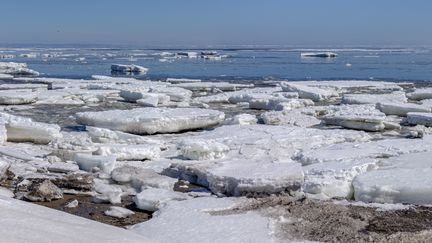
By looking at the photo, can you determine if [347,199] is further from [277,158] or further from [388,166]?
[277,158]

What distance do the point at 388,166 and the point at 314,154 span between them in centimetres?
86

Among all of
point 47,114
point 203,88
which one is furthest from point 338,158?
point 203,88

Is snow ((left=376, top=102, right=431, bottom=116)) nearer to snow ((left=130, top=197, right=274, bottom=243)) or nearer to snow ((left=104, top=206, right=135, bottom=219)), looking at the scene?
snow ((left=130, top=197, right=274, bottom=243))

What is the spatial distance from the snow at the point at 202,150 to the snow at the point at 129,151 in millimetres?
344

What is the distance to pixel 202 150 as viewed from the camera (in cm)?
625

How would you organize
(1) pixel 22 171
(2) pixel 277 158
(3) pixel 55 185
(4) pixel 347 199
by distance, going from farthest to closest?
1. (2) pixel 277 158
2. (1) pixel 22 171
3. (3) pixel 55 185
4. (4) pixel 347 199

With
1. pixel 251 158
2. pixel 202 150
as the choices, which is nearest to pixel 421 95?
pixel 251 158

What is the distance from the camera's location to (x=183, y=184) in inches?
214

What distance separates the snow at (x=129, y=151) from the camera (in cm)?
629

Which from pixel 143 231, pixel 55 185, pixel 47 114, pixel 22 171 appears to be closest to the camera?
pixel 143 231

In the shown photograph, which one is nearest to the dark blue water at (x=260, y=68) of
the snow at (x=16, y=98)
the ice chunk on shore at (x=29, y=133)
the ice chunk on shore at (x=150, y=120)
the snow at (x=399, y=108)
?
the snow at (x=16, y=98)

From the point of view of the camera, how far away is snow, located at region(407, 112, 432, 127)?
9203 mm

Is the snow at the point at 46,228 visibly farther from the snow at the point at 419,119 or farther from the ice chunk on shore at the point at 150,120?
the snow at the point at 419,119

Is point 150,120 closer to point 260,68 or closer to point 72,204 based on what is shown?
point 72,204
